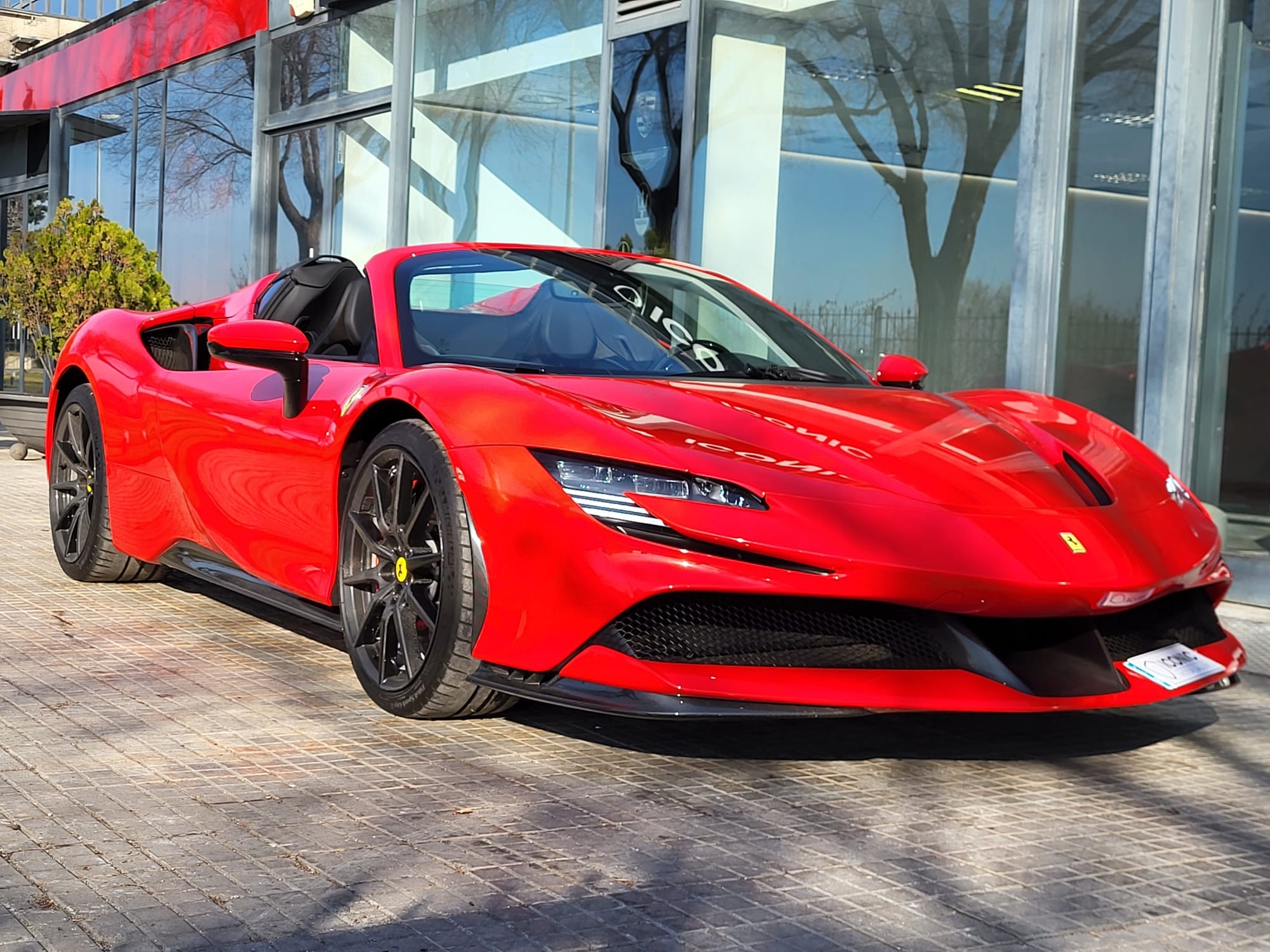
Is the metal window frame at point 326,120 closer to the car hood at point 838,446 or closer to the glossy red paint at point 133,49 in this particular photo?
the glossy red paint at point 133,49

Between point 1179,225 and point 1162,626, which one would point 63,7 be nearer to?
point 1179,225

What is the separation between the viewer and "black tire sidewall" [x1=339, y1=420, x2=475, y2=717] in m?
3.48

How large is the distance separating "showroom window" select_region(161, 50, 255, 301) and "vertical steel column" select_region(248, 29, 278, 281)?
22cm

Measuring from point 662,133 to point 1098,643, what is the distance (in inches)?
294

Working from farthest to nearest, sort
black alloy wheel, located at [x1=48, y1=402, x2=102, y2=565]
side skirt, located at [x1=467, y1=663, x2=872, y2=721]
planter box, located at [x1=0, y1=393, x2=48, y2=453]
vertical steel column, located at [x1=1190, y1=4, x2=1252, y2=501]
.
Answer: planter box, located at [x1=0, y1=393, x2=48, y2=453] → vertical steel column, located at [x1=1190, y1=4, x2=1252, y2=501] → black alloy wheel, located at [x1=48, y1=402, x2=102, y2=565] → side skirt, located at [x1=467, y1=663, x2=872, y2=721]

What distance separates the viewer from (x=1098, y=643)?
3342 millimetres

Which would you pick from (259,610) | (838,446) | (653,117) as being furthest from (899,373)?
(653,117)

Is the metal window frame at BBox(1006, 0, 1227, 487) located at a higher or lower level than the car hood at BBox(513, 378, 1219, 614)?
higher

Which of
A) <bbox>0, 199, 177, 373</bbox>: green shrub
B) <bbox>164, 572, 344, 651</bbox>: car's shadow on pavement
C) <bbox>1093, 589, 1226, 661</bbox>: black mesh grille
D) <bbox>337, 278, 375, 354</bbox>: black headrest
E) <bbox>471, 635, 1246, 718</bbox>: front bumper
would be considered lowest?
<bbox>164, 572, 344, 651</bbox>: car's shadow on pavement

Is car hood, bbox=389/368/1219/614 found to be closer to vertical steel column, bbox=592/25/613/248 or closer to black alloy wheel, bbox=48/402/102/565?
black alloy wheel, bbox=48/402/102/565

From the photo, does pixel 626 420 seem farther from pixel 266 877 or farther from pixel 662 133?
pixel 662 133

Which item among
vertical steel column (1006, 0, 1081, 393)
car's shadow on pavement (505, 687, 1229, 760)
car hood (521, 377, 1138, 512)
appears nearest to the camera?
car hood (521, 377, 1138, 512)

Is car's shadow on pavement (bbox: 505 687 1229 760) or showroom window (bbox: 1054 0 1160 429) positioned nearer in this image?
car's shadow on pavement (bbox: 505 687 1229 760)

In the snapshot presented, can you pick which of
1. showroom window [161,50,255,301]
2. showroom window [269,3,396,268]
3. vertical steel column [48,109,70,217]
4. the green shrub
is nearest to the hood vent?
showroom window [269,3,396,268]
